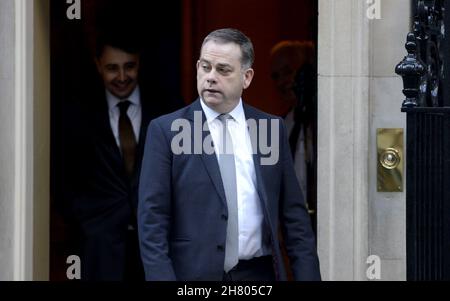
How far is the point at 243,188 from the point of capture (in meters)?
5.98

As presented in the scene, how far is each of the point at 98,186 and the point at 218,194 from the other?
2.73 m

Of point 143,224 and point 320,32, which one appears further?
point 320,32

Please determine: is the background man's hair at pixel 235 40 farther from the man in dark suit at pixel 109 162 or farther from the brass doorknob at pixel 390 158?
the man in dark suit at pixel 109 162

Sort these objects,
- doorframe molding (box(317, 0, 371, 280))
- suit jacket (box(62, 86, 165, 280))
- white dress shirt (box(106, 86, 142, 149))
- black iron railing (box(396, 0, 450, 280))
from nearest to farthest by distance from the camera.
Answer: black iron railing (box(396, 0, 450, 280)), doorframe molding (box(317, 0, 371, 280)), suit jacket (box(62, 86, 165, 280)), white dress shirt (box(106, 86, 142, 149))

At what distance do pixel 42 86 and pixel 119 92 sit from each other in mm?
809

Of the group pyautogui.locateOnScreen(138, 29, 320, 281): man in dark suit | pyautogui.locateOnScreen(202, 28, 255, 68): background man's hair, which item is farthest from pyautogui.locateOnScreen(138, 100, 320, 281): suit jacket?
pyautogui.locateOnScreen(202, 28, 255, 68): background man's hair

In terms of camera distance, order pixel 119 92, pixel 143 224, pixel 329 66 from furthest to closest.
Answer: pixel 119 92 < pixel 329 66 < pixel 143 224

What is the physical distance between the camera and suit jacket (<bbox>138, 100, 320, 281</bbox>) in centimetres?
586

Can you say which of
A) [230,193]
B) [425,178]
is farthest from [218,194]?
[425,178]

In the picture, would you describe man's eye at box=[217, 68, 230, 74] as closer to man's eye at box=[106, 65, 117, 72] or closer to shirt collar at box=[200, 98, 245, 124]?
shirt collar at box=[200, 98, 245, 124]

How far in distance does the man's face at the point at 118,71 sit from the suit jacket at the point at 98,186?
0.11 meters
